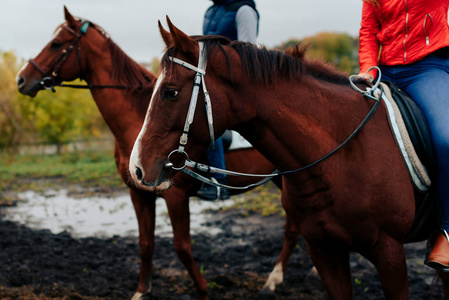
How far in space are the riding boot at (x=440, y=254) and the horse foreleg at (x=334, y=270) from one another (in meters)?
0.51

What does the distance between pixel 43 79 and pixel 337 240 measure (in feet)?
11.9

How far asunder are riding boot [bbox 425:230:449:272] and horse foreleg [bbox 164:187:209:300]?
2.21 m

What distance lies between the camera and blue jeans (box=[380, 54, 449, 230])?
242 cm

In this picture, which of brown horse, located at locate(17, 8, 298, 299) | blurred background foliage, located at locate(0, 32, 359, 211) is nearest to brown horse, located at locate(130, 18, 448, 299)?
brown horse, located at locate(17, 8, 298, 299)

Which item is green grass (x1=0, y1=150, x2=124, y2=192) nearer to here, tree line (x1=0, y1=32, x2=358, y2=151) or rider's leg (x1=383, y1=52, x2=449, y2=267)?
tree line (x1=0, y1=32, x2=358, y2=151)

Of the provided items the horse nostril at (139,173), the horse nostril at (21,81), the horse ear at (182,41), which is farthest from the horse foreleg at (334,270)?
the horse nostril at (21,81)

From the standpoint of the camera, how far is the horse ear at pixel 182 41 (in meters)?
2.11

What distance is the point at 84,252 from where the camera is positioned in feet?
18.1

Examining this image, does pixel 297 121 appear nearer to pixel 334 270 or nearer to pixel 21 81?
pixel 334 270

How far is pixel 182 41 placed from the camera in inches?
84.4

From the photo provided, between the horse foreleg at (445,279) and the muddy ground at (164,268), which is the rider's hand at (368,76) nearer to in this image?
Answer: the horse foreleg at (445,279)

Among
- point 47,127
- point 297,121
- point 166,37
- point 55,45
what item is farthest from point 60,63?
point 47,127

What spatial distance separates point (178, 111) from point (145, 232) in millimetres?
2579

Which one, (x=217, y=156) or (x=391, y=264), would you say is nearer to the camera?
(x=391, y=264)
